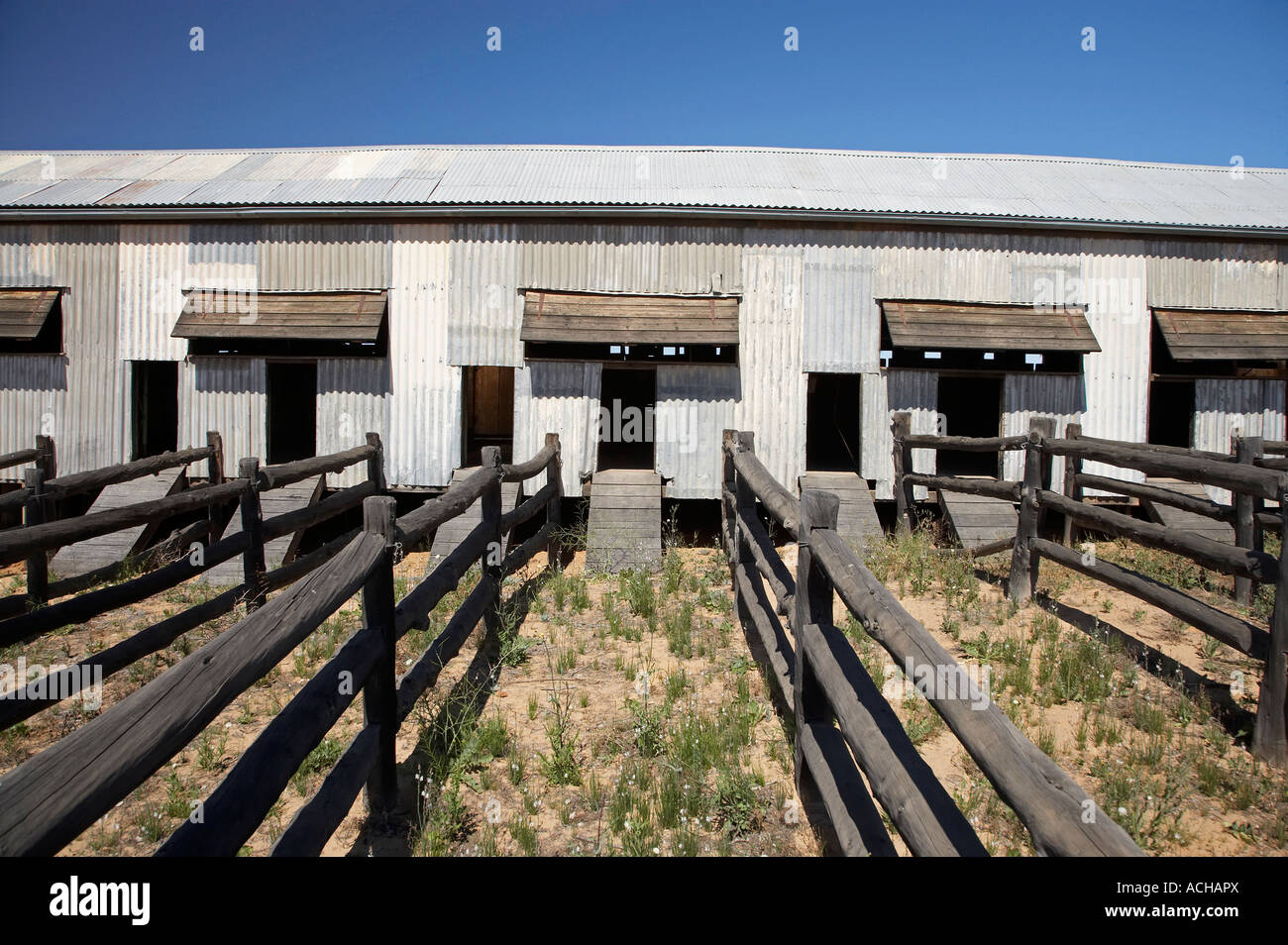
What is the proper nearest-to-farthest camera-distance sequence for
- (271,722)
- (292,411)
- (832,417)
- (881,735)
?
(271,722) < (881,735) < (292,411) < (832,417)

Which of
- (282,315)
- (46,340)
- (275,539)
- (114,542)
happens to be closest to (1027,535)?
(275,539)

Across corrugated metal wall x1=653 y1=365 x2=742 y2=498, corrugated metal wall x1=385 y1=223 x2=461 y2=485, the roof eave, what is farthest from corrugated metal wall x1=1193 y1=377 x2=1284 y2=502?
corrugated metal wall x1=385 y1=223 x2=461 y2=485

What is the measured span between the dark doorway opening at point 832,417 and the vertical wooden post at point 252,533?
32.8 feet

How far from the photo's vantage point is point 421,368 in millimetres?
11008

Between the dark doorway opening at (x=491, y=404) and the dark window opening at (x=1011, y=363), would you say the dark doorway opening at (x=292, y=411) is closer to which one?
the dark doorway opening at (x=491, y=404)

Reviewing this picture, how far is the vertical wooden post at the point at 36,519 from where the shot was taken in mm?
6727

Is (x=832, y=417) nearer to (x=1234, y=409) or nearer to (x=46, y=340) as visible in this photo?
(x=1234, y=409)

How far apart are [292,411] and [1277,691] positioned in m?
16.0

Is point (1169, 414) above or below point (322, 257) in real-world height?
below

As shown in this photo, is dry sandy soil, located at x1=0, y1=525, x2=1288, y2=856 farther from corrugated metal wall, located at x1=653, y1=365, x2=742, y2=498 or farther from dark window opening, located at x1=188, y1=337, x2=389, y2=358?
dark window opening, located at x1=188, y1=337, x2=389, y2=358

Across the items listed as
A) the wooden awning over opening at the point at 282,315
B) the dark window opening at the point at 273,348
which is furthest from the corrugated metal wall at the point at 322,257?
the dark window opening at the point at 273,348

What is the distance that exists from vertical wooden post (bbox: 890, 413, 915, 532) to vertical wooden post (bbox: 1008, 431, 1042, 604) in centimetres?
321
